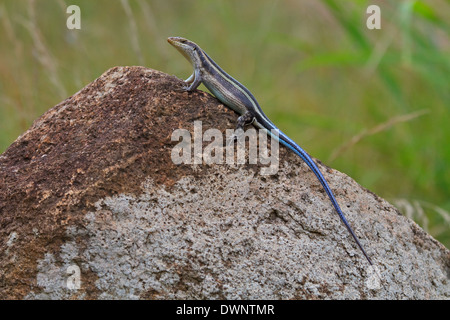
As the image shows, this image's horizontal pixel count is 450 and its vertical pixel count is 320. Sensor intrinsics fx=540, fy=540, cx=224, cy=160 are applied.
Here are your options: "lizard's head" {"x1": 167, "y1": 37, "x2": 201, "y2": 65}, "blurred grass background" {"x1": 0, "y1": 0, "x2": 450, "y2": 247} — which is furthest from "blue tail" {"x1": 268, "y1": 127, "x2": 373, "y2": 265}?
"blurred grass background" {"x1": 0, "y1": 0, "x2": 450, "y2": 247}

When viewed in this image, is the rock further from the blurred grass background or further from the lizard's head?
the blurred grass background

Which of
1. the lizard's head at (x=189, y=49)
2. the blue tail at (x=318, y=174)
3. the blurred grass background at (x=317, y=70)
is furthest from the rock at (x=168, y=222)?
the blurred grass background at (x=317, y=70)

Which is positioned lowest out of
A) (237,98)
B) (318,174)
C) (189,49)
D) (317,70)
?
(318,174)

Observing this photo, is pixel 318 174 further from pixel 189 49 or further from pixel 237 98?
pixel 189 49

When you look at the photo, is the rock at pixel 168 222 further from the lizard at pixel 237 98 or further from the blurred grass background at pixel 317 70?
the blurred grass background at pixel 317 70

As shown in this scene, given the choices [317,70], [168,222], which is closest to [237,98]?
[168,222]
